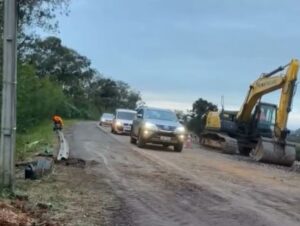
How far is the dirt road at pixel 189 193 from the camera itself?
11125mm

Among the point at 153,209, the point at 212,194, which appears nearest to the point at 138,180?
the point at 212,194

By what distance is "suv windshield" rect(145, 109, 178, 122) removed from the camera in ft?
101

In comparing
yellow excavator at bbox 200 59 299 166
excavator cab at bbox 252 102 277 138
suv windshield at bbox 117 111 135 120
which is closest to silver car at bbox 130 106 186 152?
yellow excavator at bbox 200 59 299 166

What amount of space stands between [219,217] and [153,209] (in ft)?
4.09

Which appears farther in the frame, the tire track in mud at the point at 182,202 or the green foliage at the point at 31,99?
the green foliage at the point at 31,99

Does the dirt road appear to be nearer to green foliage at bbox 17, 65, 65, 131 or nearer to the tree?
green foliage at bbox 17, 65, 65, 131

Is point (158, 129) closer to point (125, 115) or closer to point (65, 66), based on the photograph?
point (125, 115)

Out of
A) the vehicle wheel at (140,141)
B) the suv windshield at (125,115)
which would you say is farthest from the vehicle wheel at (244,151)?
the suv windshield at (125,115)

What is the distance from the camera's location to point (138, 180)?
16.2m

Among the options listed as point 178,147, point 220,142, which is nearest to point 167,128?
point 178,147

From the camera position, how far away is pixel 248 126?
34.8 metres

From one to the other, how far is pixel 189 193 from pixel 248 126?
69.3 ft

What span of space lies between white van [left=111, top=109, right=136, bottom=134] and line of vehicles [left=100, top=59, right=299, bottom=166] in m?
7.62

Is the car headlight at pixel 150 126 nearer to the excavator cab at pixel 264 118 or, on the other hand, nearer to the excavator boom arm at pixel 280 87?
the excavator boom arm at pixel 280 87
